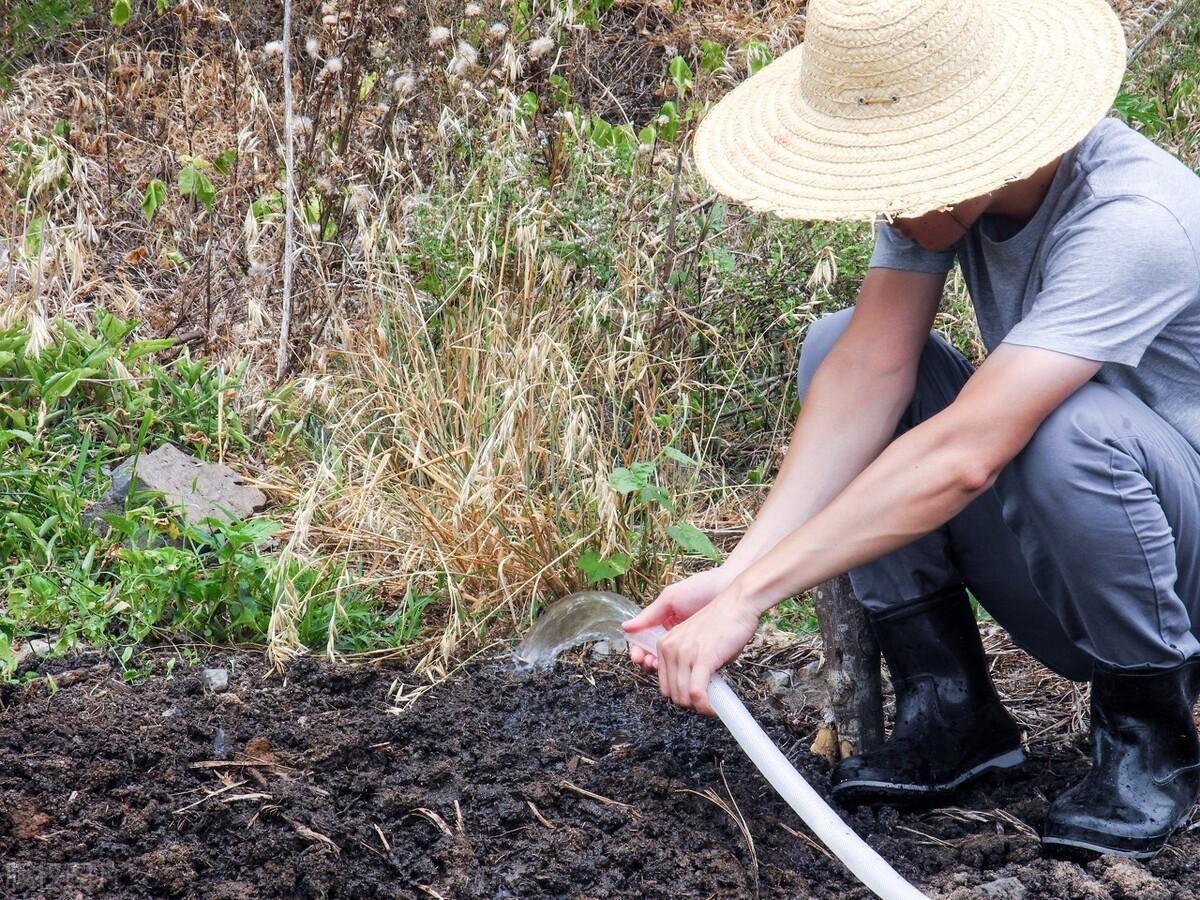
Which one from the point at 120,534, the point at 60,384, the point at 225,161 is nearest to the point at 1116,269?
the point at 120,534

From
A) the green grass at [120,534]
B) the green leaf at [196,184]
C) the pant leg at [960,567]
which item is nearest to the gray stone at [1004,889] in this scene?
the pant leg at [960,567]

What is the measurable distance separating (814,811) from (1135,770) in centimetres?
52

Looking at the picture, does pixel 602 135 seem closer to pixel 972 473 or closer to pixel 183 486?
pixel 183 486

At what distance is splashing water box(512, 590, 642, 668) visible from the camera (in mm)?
2586

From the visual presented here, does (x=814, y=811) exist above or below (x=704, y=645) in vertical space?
below

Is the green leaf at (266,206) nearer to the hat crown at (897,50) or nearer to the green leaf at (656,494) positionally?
the green leaf at (656,494)

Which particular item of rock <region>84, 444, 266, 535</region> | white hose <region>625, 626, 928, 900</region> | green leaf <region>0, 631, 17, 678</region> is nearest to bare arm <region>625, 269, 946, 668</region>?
white hose <region>625, 626, 928, 900</region>

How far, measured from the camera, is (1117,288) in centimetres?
166

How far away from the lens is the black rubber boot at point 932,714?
204 centimetres

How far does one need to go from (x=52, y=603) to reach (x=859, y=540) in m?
1.76

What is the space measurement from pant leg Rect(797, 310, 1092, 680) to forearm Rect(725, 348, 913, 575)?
88 millimetres

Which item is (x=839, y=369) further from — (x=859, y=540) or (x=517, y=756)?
(x=517, y=756)

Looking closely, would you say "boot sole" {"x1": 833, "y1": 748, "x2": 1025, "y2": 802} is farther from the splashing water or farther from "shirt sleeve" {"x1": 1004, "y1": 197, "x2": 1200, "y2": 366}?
"shirt sleeve" {"x1": 1004, "y1": 197, "x2": 1200, "y2": 366}

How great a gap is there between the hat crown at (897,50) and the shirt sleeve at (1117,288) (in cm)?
27
